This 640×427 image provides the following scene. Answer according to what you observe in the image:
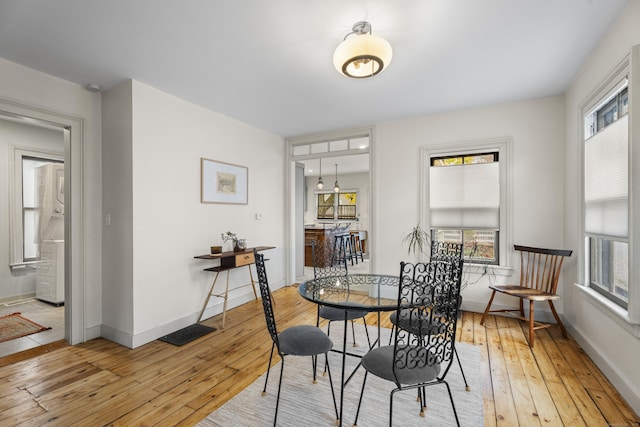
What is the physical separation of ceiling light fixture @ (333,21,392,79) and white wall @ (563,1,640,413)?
5.23 feet

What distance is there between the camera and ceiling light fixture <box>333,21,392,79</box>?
2049 millimetres

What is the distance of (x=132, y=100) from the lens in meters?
2.86

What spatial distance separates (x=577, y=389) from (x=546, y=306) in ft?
5.08

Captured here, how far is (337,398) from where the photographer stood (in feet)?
6.78

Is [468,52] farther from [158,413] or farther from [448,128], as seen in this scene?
[158,413]

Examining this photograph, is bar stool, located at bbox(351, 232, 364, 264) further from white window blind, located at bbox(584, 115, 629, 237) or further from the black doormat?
white window blind, located at bbox(584, 115, 629, 237)

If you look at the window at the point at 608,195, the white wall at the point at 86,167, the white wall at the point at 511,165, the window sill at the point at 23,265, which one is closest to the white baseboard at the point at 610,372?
the window at the point at 608,195

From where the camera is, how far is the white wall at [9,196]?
4.15 m

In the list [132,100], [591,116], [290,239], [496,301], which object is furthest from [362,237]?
[132,100]

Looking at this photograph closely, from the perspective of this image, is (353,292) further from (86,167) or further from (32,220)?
(32,220)

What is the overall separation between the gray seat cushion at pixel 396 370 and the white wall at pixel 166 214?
2367 millimetres

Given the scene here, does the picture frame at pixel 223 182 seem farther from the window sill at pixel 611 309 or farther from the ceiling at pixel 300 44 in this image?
the window sill at pixel 611 309

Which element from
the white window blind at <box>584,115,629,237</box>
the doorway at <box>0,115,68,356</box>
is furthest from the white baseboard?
the doorway at <box>0,115,68,356</box>

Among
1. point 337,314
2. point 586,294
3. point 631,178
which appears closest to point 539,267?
point 586,294
